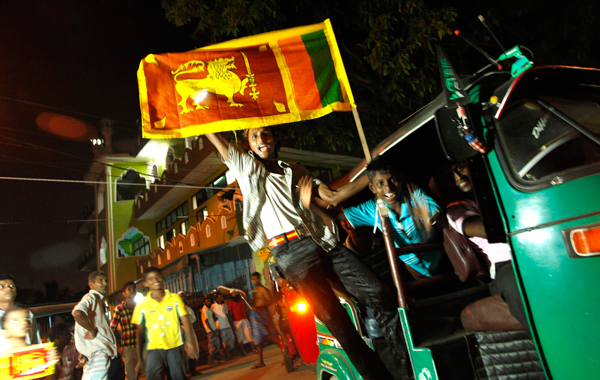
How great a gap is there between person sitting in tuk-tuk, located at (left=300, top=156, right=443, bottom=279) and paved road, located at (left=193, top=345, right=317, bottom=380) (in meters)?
4.15

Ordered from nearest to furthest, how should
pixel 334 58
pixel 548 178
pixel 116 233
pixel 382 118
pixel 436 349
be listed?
pixel 548 178 → pixel 436 349 → pixel 334 58 → pixel 382 118 → pixel 116 233

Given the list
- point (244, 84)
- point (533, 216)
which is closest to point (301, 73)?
point (244, 84)

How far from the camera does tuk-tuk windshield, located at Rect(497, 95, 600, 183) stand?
6.23 ft

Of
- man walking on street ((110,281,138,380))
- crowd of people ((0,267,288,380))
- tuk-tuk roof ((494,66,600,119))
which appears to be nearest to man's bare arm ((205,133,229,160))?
tuk-tuk roof ((494,66,600,119))

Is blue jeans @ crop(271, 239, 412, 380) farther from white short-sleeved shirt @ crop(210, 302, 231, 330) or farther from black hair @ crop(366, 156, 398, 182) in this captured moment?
white short-sleeved shirt @ crop(210, 302, 231, 330)

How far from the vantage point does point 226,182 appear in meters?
19.9

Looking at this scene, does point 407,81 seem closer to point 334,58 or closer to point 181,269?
point 334,58

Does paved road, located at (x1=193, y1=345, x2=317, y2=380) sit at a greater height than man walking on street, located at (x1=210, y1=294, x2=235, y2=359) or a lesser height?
lesser

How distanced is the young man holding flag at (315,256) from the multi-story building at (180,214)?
808 centimetres

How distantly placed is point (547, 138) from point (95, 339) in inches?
241

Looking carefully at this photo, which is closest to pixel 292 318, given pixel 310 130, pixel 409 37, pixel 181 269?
pixel 310 130

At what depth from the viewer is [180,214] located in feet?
91.8

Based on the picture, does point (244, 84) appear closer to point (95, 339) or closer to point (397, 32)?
point (397, 32)

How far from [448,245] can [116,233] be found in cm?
3373
